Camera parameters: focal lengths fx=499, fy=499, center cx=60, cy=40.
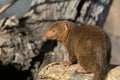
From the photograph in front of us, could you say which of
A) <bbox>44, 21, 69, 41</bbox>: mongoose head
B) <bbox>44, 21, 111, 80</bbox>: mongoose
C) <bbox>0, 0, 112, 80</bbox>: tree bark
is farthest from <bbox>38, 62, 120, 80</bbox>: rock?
<bbox>0, 0, 112, 80</bbox>: tree bark

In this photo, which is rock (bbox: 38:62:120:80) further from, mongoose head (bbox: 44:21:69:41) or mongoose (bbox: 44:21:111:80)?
mongoose head (bbox: 44:21:69:41)

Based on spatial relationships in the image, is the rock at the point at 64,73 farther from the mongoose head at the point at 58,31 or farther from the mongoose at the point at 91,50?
the mongoose head at the point at 58,31

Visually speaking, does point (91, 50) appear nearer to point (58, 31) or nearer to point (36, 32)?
point (58, 31)

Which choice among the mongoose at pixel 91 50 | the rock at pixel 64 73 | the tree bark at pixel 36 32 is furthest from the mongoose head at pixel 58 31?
the tree bark at pixel 36 32

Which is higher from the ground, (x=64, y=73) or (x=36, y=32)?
(x=36, y=32)

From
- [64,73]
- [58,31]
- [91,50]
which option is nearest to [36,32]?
[58,31]

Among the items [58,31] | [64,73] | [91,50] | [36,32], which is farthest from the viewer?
[36,32]

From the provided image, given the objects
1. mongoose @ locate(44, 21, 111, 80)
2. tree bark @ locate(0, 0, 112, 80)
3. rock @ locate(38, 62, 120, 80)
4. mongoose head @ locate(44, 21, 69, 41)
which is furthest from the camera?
tree bark @ locate(0, 0, 112, 80)

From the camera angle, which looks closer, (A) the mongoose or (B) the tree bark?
(A) the mongoose

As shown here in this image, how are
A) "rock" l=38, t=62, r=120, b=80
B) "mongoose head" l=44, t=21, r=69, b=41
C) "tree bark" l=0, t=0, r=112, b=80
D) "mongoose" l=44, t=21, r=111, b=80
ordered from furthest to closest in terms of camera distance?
"tree bark" l=0, t=0, r=112, b=80
"mongoose head" l=44, t=21, r=69, b=41
"rock" l=38, t=62, r=120, b=80
"mongoose" l=44, t=21, r=111, b=80

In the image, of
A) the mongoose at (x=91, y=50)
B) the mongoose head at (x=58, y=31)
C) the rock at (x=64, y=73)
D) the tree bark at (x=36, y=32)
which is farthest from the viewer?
the tree bark at (x=36, y=32)

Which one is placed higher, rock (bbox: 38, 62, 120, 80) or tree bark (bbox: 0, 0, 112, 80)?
tree bark (bbox: 0, 0, 112, 80)

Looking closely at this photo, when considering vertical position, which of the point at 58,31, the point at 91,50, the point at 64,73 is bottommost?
the point at 64,73

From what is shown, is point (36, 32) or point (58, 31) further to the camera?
point (36, 32)
